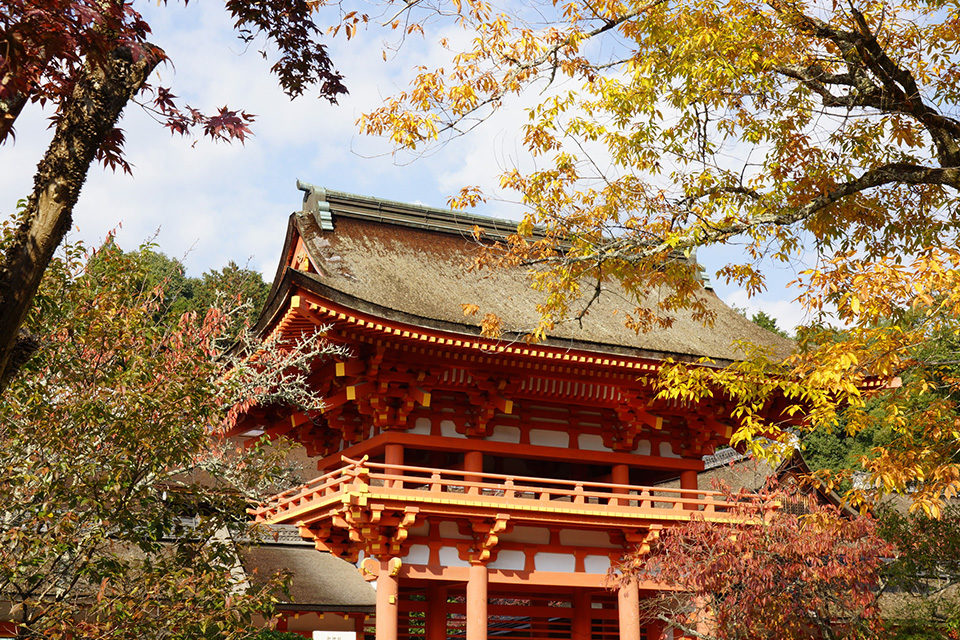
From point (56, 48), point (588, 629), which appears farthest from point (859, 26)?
point (588, 629)

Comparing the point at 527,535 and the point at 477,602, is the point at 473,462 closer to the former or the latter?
the point at 527,535

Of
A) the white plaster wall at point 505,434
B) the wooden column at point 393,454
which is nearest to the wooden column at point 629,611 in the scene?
the white plaster wall at point 505,434

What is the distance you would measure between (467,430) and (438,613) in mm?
3917

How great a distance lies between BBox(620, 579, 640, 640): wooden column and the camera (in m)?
15.2

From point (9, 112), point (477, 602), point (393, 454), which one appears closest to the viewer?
point (9, 112)

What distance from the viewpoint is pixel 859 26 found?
866 centimetres

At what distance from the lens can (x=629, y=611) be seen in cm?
1536

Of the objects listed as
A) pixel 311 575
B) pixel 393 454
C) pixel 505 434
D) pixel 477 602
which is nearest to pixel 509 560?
pixel 477 602

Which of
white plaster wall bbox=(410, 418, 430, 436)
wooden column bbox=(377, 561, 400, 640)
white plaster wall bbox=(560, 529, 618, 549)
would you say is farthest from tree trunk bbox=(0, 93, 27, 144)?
white plaster wall bbox=(560, 529, 618, 549)

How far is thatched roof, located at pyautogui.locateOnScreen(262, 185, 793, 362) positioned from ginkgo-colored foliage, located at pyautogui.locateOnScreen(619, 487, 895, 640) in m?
3.09

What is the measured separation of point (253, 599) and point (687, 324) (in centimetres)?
1293

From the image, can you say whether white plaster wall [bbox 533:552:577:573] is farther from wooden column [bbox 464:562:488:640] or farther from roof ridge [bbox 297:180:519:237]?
roof ridge [bbox 297:180:519:237]

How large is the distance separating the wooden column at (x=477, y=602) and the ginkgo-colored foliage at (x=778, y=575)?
9.34 feet

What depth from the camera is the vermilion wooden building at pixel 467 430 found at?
549 inches
